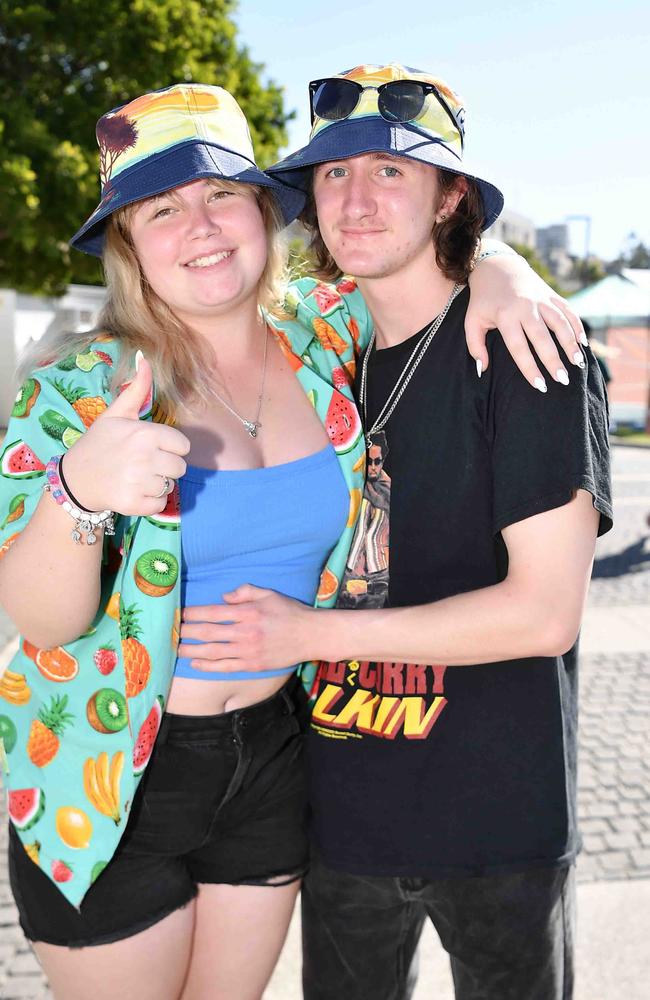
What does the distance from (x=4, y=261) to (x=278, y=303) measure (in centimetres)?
1670

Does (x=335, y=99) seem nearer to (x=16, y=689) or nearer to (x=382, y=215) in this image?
(x=382, y=215)

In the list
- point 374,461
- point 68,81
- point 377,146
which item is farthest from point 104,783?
point 68,81

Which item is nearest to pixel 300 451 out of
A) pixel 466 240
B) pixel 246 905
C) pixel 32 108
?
pixel 466 240

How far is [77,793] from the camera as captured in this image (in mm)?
1837

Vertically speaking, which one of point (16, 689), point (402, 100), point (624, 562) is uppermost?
point (402, 100)

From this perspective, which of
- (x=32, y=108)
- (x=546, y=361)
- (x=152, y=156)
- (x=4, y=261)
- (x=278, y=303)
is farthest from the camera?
(x=4, y=261)

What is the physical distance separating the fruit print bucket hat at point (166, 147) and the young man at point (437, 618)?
0.15 m

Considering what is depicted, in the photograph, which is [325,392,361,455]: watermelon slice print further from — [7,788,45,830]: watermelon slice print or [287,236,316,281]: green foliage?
[7,788,45,830]: watermelon slice print

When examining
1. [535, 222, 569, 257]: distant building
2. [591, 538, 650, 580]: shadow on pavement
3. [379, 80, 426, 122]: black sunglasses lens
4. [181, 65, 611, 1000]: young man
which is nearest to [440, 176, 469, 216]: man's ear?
[181, 65, 611, 1000]: young man

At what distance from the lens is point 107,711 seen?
1.82 m

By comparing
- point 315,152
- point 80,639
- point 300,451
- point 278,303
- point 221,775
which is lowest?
point 221,775

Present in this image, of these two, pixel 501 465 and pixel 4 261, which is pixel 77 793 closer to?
pixel 501 465

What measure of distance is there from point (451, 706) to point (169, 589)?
647 millimetres

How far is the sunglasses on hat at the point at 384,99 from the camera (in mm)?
2012
